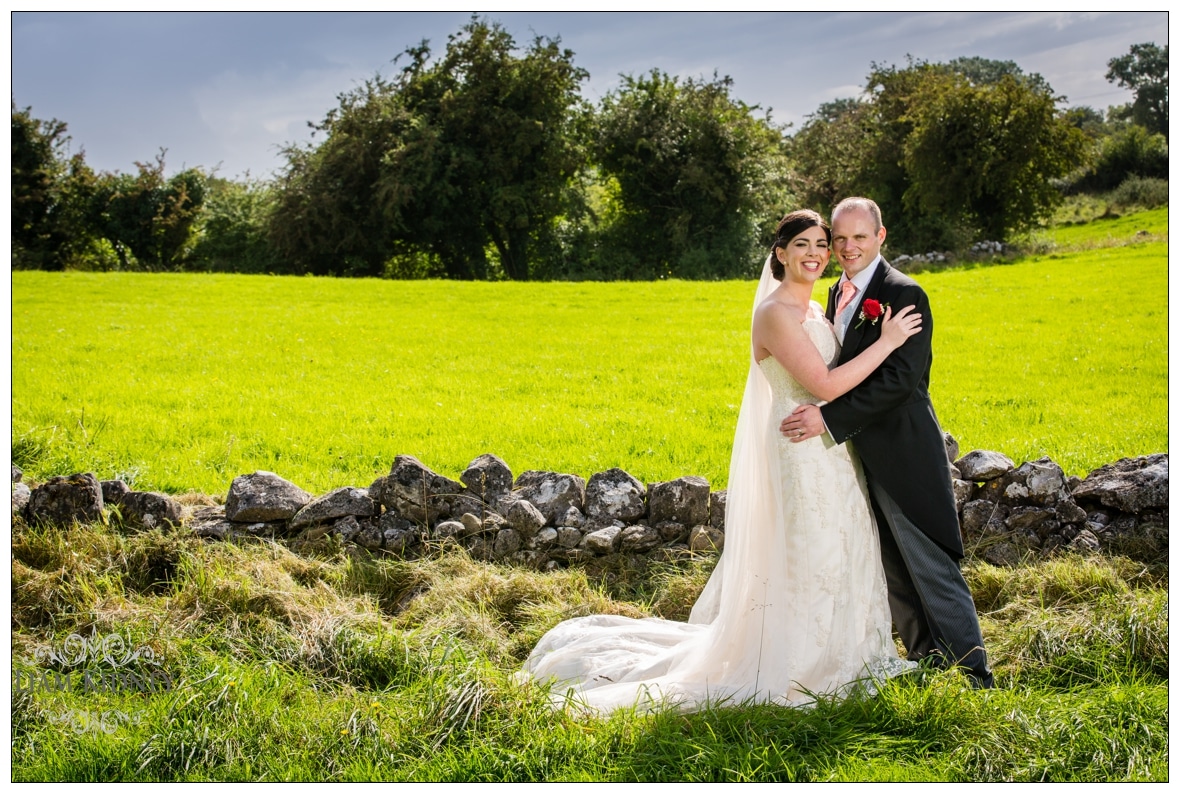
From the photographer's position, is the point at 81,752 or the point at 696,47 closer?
the point at 81,752

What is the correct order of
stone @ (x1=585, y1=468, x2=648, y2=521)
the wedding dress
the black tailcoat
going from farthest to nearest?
stone @ (x1=585, y1=468, x2=648, y2=521) → the wedding dress → the black tailcoat

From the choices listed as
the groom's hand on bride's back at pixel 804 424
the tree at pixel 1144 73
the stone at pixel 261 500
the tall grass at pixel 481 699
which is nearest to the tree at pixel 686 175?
the tree at pixel 1144 73

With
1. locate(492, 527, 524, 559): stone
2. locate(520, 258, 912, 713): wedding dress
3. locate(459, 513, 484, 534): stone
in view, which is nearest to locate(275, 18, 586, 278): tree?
locate(459, 513, 484, 534): stone

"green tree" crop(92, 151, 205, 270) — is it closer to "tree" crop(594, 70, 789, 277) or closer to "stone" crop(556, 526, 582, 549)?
"tree" crop(594, 70, 789, 277)

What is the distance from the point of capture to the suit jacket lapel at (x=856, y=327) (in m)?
4.78

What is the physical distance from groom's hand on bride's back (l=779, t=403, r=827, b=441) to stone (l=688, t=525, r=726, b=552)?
208cm

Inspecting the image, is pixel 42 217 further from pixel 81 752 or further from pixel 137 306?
pixel 81 752

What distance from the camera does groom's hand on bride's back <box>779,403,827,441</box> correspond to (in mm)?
4668

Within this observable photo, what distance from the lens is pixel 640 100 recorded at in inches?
1377

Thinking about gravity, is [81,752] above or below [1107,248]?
below

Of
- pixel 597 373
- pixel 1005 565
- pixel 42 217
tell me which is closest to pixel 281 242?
pixel 42 217

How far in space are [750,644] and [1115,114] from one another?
33780mm

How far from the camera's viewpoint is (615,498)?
6.77 m

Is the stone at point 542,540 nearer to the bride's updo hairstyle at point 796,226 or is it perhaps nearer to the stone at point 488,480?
the stone at point 488,480
